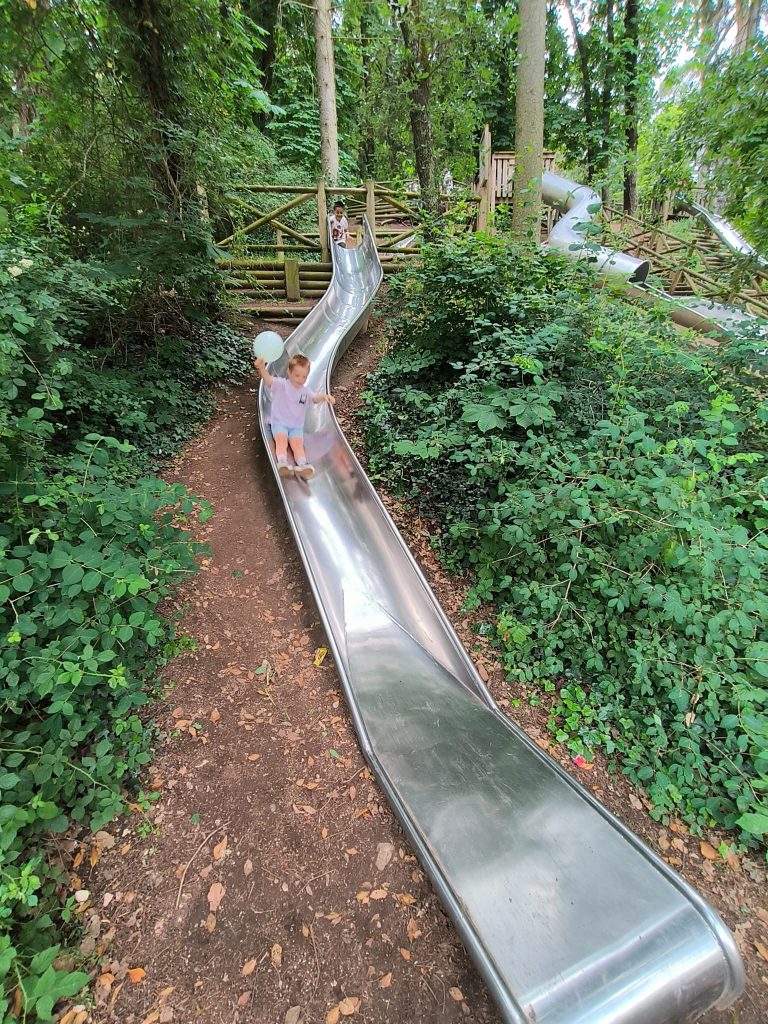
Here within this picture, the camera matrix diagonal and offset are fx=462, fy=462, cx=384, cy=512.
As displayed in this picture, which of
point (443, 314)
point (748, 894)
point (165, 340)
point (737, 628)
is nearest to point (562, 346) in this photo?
point (443, 314)

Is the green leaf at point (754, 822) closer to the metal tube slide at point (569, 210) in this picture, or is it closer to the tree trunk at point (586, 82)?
the metal tube slide at point (569, 210)

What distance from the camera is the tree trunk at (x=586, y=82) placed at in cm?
1425

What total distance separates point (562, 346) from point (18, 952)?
14.4 feet

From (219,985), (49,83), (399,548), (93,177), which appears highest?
(49,83)

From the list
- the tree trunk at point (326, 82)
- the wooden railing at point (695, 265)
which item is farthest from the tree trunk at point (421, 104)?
the wooden railing at point (695, 265)

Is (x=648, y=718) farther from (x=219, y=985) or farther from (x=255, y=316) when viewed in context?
(x=255, y=316)

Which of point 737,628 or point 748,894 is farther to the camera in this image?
point 737,628

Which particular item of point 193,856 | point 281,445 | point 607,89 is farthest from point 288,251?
point 607,89

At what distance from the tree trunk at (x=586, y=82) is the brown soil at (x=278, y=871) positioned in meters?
17.4

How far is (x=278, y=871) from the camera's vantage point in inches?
77.6

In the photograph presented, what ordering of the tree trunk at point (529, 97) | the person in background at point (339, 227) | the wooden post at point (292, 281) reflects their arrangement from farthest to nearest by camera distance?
the person in background at point (339, 227) → the wooden post at point (292, 281) → the tree trunk at point (529, 97)

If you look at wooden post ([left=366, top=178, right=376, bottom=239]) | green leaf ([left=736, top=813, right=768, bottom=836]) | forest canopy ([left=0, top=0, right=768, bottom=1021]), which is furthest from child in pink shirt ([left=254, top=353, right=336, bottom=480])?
wooden post ([left=366, top=178, right=376, bottom=239])

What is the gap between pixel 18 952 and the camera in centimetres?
153

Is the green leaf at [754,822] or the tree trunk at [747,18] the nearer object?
the green leaf at [754,822]
